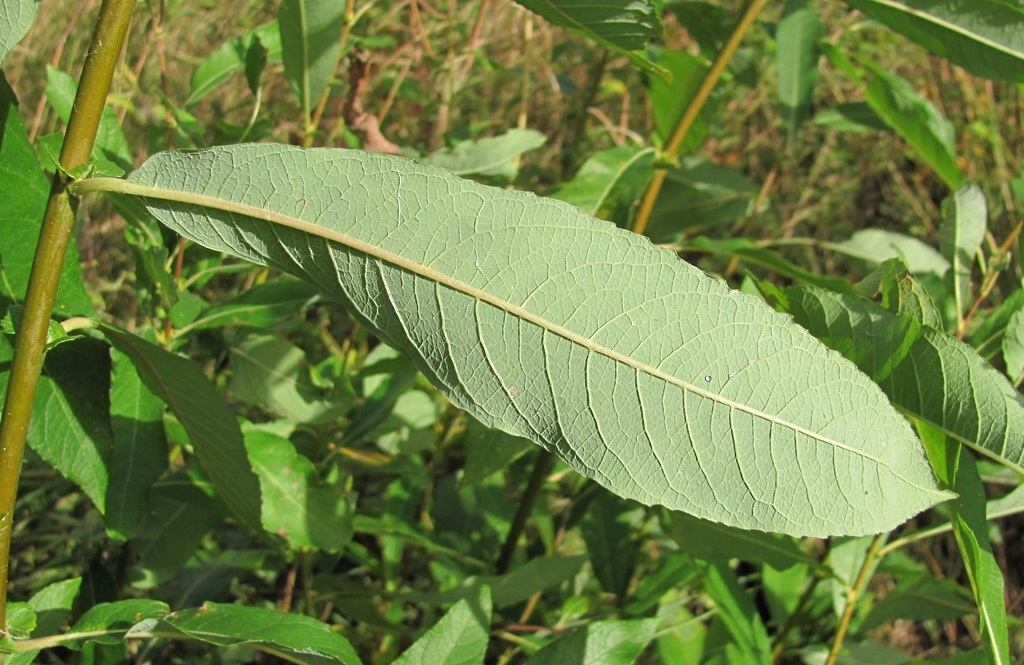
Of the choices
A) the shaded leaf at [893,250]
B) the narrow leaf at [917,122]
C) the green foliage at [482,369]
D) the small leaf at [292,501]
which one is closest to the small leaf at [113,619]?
the green foliage at [482,369]

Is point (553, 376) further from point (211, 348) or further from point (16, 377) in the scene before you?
point (211, 348)

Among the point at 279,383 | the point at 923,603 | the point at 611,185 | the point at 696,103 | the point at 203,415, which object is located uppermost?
the point at 696,103

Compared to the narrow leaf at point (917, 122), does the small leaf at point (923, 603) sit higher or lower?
lower

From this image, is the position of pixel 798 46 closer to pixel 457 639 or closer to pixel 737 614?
pixel 737 614

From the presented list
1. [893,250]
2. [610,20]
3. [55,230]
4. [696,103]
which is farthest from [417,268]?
[893,250]

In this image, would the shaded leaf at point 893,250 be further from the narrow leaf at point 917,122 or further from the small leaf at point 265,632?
the small leaf at point 265,632

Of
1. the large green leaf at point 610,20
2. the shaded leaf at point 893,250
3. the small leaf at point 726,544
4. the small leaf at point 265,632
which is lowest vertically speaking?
the small leaf at point 726,544

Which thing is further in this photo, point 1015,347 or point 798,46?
point 798,46
